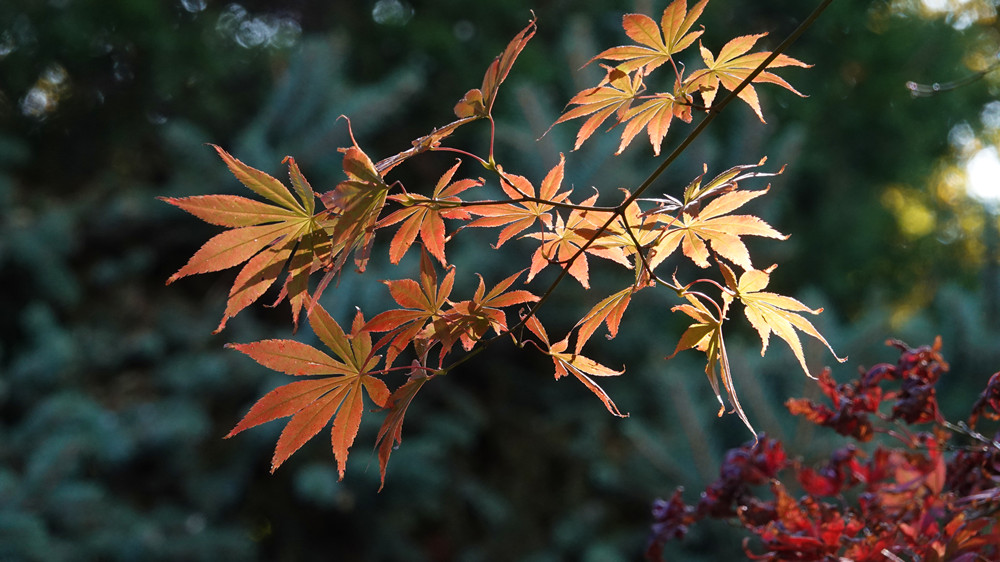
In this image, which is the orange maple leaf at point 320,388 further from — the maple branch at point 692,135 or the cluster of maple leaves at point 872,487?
the cluster of maple leaves at point 872,487

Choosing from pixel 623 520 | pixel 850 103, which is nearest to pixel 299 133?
pixel 623 520

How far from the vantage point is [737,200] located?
0.43 metres

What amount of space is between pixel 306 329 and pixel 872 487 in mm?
1795

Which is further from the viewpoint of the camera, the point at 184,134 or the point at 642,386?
the point at 642,386

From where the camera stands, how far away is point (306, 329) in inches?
87.2

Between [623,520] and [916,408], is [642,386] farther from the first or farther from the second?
[916,408]

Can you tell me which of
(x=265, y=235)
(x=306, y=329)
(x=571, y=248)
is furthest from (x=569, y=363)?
(x=306, y=329)

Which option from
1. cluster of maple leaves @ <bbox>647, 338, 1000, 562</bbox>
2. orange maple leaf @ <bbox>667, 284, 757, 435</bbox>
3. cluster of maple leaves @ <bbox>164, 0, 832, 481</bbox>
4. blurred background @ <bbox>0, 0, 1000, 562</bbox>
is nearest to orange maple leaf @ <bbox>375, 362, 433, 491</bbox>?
cluster of maple leaves @ <bbox>164, 0, 832, 481</bbox>

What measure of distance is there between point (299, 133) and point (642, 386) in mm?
1432

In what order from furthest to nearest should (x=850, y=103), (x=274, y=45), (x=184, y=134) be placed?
(x=850, y=103) → (x=274, y=45) → (x=184, y=134)

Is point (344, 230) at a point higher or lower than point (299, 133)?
higher

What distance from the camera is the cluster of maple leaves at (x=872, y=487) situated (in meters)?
0.52

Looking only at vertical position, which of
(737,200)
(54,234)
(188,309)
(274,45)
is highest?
(737,200)

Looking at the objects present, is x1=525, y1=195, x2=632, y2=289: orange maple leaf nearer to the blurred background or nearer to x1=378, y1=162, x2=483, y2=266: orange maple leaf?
x1=378, y1=162, x2=483, y2=266: orange maple leaf
